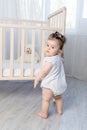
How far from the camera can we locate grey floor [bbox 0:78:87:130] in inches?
54.6

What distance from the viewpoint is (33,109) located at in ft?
5.41

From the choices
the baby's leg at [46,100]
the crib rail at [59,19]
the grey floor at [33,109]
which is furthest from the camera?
the crib rail at [59,19]

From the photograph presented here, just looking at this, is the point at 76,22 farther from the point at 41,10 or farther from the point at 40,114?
the point at 40,114

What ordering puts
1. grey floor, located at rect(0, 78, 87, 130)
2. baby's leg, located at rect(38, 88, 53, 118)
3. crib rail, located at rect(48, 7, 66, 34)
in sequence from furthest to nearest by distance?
crib rail, located at rect(48, 7, 66, 34)
baby's leg, located at rect(38, 88, 53, 118)
grey floor, located at rect(0, 78, 87, 130)

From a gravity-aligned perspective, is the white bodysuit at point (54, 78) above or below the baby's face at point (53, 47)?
below

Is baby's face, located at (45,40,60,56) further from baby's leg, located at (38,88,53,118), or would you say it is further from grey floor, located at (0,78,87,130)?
grey floor, located at (0,78,87,130)

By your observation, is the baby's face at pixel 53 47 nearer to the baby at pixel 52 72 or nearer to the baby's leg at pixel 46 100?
the baby at pixel 52 72

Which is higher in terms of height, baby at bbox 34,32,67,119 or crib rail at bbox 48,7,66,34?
crib rail at bbox 48,7,66,34

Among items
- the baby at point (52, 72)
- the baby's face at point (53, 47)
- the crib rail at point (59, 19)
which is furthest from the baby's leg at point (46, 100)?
the crib rail at point (59, 19)

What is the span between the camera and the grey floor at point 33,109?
1386mm

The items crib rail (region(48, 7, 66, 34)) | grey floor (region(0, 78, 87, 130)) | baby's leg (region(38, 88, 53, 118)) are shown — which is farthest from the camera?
crib rail (region(48, 7, 66, 34))

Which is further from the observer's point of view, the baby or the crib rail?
the crib rail

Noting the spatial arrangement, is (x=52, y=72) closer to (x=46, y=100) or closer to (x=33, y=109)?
(x=46, y=100)

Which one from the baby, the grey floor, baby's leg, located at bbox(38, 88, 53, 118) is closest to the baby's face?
the baby
